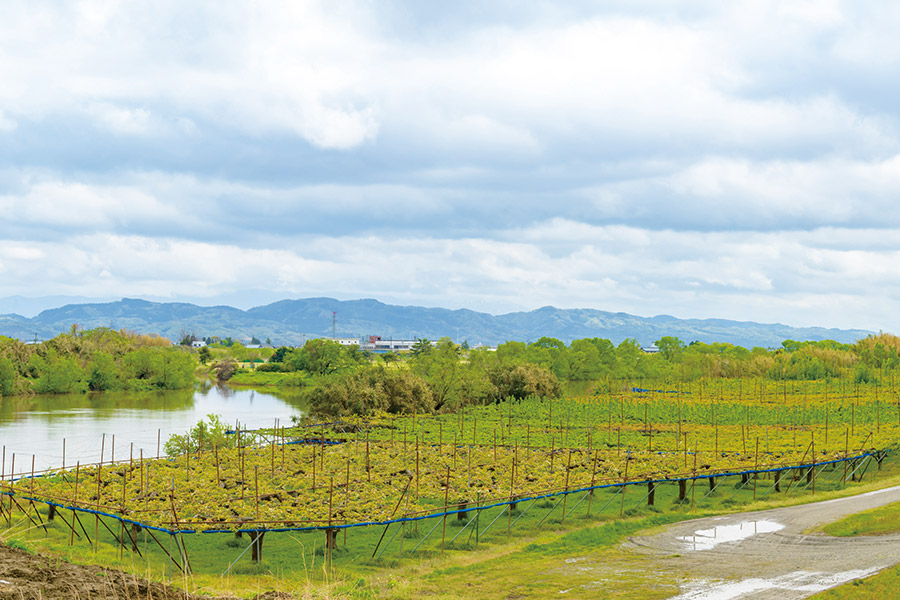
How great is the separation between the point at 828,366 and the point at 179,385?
7800cm

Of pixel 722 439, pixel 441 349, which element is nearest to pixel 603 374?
pixel 441 349

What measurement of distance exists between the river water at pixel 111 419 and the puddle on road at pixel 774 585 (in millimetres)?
26222

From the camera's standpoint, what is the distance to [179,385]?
3821 inches

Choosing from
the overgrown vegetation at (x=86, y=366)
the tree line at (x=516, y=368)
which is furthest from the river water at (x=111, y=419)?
the tree line at (x=516, y=368)

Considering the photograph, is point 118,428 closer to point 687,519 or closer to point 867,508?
point 687,519

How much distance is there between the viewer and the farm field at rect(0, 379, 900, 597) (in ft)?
74.3

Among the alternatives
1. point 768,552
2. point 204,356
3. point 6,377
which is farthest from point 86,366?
point 768,552

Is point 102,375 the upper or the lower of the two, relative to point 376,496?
upper

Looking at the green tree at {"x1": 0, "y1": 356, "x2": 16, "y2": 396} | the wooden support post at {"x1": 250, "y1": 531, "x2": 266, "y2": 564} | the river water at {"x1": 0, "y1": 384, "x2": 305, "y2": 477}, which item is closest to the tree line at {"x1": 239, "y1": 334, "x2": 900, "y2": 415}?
the river water at {"x1": 0, "y1": 384, "x2": 305, "y2": 477}

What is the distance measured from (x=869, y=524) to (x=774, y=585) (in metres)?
7.05

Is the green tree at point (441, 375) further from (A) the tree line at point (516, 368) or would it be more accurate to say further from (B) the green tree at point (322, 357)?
(B) the green tree at point (322, 357)

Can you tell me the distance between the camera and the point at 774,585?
18.4 metres

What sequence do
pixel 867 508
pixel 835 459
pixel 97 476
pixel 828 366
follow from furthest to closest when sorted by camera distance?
pixel 828 366, pixel 835 459, pixel 97 476, pixel 867 508

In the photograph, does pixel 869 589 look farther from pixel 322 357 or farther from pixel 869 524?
pixel 322 357
